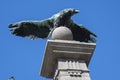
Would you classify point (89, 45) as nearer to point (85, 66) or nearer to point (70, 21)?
point (85, 66)

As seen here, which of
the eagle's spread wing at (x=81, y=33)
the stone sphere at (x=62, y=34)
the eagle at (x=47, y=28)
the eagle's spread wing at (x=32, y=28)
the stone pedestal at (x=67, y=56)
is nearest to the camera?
the stone pedestal at (x=67, y=56)

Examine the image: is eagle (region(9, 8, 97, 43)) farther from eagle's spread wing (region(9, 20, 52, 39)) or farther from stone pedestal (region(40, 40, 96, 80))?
stone pedestal (region(40, 40, 96, 80))

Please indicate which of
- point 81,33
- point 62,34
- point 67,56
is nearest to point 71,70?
point 67,56

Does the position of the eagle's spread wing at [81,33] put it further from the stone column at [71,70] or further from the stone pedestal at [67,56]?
the stone column at [71,70]

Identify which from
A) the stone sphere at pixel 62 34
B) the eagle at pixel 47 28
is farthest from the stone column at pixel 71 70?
the eagle at pixel 47 28

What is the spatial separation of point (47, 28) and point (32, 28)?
504 millimetres

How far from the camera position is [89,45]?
11.4m

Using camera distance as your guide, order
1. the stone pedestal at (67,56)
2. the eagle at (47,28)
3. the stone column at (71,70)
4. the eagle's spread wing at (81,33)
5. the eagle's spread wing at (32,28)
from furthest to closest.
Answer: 1. the eagle's spread wing at (81,33)
2. the eagle's spread wing at (32,28)
3. the eagle at (47,28)
4. the stone pedestal at (67,56)
5. the stone column at (71,70)

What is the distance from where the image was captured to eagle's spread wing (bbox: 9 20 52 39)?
1271 cm

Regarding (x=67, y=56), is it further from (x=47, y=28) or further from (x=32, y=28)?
(x=32, y=28)

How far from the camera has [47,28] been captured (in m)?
12.8

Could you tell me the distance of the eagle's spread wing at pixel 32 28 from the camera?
12.7m

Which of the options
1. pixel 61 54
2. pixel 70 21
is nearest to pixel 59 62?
pixel 61 54

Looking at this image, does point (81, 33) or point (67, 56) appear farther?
point (81, 33)
